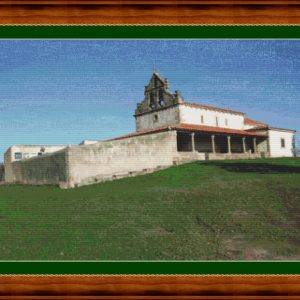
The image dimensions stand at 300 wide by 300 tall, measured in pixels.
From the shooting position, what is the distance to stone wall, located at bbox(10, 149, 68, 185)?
12953mm

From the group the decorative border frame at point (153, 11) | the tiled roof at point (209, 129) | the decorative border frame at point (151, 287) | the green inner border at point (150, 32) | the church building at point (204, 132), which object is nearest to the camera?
the decorative border frame at point (151, 287)

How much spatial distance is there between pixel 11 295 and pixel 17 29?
11.3 ft

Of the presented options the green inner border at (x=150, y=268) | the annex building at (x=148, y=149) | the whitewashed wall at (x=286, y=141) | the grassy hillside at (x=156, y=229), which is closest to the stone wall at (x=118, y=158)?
the annex building at (x=148, y=149)

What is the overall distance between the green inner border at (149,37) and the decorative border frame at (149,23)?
8cm

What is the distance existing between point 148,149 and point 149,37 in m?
5.54

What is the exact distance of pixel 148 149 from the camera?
36.0 ft

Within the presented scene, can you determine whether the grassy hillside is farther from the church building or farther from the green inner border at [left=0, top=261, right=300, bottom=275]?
the church building

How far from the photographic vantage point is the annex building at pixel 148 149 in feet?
32.3

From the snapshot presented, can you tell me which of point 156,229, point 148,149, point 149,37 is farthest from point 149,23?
point 148,149

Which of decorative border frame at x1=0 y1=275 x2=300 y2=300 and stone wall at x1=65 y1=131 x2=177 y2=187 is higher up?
stone wall at x1=65 y1=131 x2=177 y2=187

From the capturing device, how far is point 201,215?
6.39 m

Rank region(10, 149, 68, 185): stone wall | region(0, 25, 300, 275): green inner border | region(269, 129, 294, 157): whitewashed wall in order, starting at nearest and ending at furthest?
region(0, 25, 300, 275): green inner border → region(269, 129, 294, 157): whitewashed wall → region(10, 149, 68, 185): stone wall

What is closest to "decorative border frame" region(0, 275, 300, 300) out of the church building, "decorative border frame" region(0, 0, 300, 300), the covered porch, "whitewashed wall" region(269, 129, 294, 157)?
"decorative border frame" region(0, 0, 300, 300)

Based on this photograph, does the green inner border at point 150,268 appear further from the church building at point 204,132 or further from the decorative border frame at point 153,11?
the church building at point 204,132
